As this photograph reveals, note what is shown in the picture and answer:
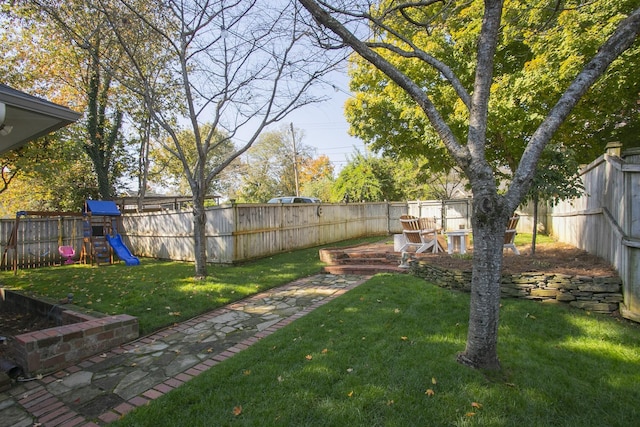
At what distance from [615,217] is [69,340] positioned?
6778mm

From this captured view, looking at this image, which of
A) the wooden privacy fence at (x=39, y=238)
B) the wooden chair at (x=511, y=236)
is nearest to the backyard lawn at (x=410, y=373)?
the wooden chair at (x=511, y=236)

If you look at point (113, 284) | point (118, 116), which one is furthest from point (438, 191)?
point (113, 284)

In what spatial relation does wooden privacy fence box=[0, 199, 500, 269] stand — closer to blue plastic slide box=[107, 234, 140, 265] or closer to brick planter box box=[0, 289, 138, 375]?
blue plastic slide box=[107, 234, 140, 265]

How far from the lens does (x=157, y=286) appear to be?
626 centimetres

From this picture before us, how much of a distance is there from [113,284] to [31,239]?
6041mm

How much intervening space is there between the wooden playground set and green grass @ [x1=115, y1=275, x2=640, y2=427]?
8311 millimetres

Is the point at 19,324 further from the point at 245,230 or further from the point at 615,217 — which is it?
the point at 615,217

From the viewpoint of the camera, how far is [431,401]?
243 centimetres

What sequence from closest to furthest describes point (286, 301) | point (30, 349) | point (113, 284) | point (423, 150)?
point (30, 349) < point (286, 301) < point (113, 284) < point (423, 150)

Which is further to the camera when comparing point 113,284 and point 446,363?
point 113,284

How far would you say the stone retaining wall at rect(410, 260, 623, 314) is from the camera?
3977mm

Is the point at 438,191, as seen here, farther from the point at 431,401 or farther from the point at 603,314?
the point at 431,401

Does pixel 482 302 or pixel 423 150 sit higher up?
pixel 423 150

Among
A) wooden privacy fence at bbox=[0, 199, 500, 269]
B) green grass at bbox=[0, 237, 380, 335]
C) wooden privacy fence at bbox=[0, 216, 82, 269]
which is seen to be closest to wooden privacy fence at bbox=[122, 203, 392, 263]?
wooden privacy fence at bbox=[0, 199, 500, 269]
